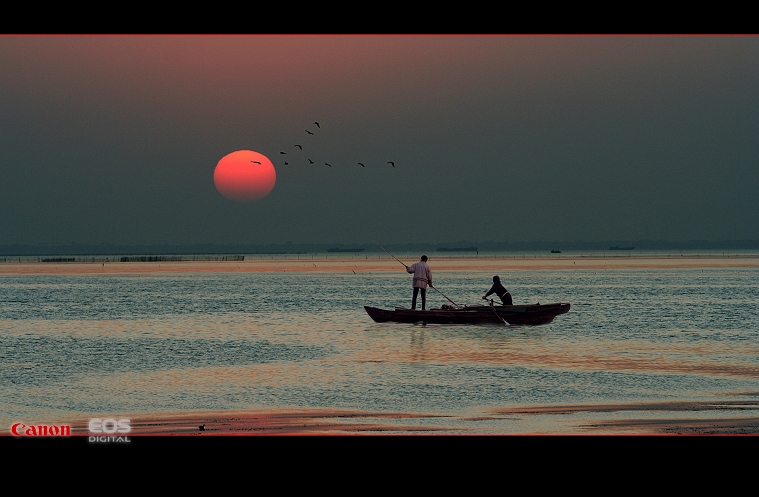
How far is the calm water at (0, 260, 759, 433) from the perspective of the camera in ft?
50.1

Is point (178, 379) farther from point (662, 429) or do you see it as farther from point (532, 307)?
point (532, 307)

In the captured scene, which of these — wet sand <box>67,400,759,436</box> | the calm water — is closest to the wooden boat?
the calm water

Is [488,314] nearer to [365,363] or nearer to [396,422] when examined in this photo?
[365,363]

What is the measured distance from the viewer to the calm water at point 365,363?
50.1ft

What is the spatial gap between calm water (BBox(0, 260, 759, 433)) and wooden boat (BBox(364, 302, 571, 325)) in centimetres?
47

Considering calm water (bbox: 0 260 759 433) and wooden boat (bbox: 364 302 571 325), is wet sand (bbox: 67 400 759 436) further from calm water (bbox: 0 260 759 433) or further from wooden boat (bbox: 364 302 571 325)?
wooden boat (bbox: 364 302 571 325)

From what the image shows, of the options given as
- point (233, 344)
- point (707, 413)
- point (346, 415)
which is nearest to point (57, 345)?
point (233, 344)

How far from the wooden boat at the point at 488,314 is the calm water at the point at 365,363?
18.5 inches

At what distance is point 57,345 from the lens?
2712 centimetres

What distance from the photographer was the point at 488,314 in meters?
30.7

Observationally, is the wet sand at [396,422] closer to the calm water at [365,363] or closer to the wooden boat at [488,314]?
the calm water at [365,363]

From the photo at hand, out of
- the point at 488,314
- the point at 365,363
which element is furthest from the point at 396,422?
the point at 488,314

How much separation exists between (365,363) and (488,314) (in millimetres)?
10447
